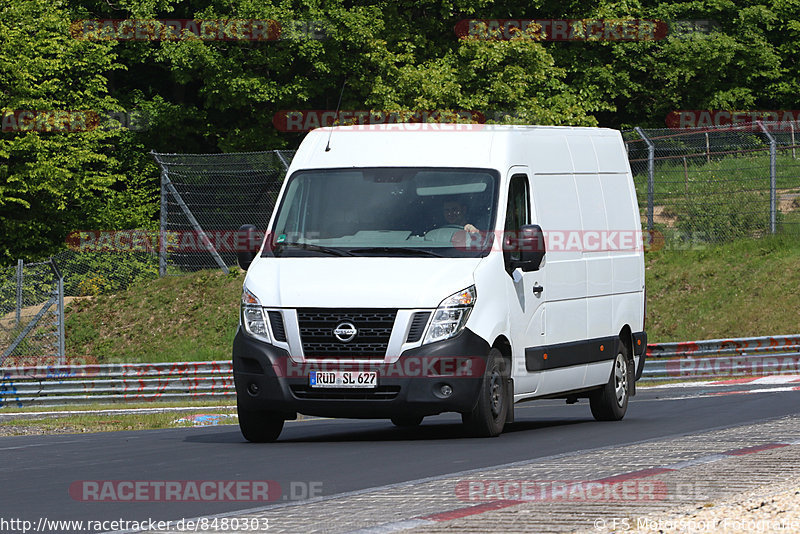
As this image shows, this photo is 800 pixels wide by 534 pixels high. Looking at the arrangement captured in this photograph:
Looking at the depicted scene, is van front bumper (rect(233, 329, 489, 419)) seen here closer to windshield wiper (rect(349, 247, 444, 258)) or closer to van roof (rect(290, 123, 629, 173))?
windshield wiper (rect(349, 247, 444, 258))

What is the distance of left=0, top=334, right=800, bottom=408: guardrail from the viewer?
83.1ft

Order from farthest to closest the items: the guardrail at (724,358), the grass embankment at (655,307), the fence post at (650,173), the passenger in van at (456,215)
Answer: the fence post at (650,173)
the grass embankment at (655,307)
the guardrail at (724,358)
the passenger in van at (456,215)

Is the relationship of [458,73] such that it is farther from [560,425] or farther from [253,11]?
[560,425]

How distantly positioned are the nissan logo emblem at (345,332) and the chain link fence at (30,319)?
60.1ft

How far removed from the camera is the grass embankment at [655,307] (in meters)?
28.7

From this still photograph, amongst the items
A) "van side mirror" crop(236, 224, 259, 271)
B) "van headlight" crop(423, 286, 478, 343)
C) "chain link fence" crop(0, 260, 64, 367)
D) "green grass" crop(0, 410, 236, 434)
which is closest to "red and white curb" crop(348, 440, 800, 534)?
"van headlight" crop(423, 286, 478, 343)

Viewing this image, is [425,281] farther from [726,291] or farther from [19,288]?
[19,288]

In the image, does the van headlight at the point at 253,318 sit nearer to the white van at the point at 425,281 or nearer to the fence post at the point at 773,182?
the white van at the point at 425,281

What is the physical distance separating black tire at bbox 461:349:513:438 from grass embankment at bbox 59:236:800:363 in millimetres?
15716

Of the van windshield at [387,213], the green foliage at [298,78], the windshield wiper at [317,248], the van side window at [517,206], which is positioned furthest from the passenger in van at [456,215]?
the green foliage at [298,78]

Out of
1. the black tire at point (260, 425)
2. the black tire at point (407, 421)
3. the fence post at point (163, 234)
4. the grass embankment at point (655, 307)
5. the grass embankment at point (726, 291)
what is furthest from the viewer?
the fence post at point (163, 234)

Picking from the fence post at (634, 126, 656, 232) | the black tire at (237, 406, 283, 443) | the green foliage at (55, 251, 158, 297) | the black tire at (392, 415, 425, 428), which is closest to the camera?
the black tire at (237, 406, 283, 443)

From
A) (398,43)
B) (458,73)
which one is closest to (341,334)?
(458,73)

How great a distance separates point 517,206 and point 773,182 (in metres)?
17.6
